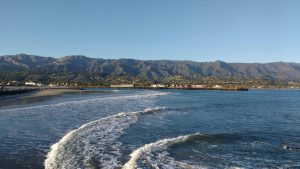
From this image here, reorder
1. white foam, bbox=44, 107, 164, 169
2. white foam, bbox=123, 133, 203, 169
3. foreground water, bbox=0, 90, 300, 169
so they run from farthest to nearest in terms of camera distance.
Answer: foreground water, bbox=0, 90, 300, 169 < white foam, bbox=44, 107, 164, 169 < white foam, bbox=123, 133, 203, 169

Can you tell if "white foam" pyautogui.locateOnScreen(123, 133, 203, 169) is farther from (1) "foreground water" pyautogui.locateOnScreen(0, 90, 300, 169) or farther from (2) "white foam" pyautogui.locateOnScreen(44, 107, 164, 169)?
(2) "white foam" pyautogui.locateOnScreen(44, 107, 164, 169)

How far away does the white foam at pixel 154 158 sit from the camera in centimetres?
2122

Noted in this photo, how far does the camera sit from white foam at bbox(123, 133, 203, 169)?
2122 centimetres

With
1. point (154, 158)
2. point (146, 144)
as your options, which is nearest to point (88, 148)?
point (146, 144)

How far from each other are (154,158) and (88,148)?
538cm

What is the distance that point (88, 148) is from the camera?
2594 centimetres

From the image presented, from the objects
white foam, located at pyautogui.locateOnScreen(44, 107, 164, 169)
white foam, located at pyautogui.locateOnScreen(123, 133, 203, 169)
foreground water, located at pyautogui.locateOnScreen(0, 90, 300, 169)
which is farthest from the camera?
foreground water, located at pyautogui.locateOnScreen(0, 90, 300, 169)

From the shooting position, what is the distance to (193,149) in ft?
86.0

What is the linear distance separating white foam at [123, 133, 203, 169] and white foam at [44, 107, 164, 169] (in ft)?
3.24

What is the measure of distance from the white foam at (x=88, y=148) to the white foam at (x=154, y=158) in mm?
989

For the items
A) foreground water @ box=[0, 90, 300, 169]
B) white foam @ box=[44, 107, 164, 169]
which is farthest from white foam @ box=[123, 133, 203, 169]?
white foam @ box=[44, 107, 164, 169]

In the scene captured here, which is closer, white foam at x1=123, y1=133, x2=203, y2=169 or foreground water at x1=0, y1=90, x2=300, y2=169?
white foam at x1=123, y1=133, x2=203, y2=169

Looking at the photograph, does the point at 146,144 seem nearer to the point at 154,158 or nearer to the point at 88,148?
the point at 88,148

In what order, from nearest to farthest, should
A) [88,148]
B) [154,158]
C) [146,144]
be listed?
[154,158]
[88,148]
[146,144]
